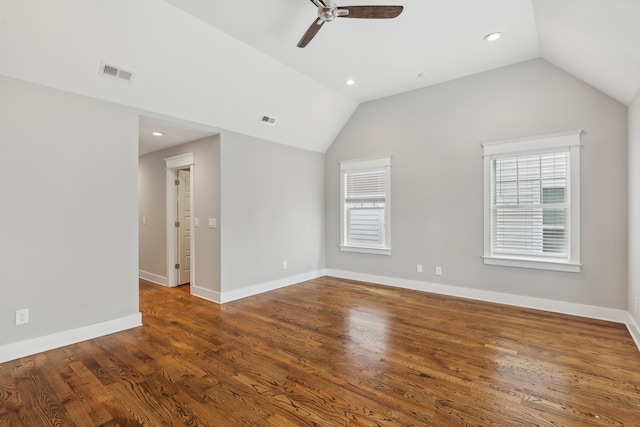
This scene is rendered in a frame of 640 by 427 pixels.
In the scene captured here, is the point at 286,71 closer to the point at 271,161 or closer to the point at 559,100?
the point at 271,161

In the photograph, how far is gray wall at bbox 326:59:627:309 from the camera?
357 cm

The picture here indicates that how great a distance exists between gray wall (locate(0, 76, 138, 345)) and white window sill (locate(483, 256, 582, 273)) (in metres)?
4.59

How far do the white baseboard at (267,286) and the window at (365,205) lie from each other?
2.55 ft

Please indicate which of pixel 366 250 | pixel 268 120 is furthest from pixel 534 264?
pixel 268 120

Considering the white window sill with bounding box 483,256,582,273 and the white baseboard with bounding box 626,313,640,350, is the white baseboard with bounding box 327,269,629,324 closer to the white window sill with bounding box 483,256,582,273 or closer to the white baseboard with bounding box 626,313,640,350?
the white baseboard with bounding box 626,313,640,350

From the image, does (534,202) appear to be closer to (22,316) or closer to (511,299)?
(511,299)

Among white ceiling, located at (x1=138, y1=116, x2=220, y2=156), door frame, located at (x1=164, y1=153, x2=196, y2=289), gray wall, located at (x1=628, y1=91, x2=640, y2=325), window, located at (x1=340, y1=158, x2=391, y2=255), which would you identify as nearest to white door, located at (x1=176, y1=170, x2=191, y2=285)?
door frame, located at (x1=164, y1=153, x2=196, y2=289)

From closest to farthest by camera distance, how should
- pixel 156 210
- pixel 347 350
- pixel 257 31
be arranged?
pixel 347 350 → pixel 257 31 → pixel 156 210

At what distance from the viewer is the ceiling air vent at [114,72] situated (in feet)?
9.77

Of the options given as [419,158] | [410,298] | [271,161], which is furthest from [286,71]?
[410,298]

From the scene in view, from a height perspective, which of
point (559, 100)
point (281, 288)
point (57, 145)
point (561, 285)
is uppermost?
point (559, 100)

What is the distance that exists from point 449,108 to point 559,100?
4.32ft

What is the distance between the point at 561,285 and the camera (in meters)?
3.84

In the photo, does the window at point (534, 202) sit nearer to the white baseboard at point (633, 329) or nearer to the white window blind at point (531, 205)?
the white window blind at point (531, 205)
